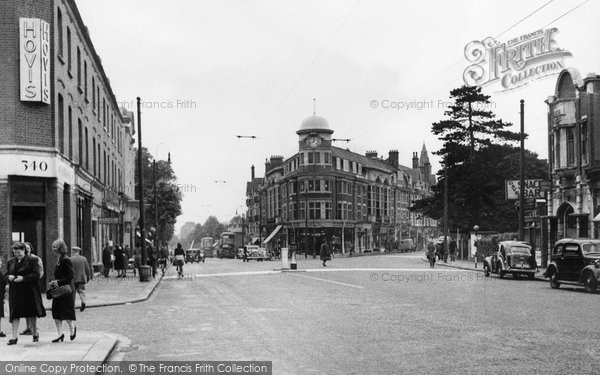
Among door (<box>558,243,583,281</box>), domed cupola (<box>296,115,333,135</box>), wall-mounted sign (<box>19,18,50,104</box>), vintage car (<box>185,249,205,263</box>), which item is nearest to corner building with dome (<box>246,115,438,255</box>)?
domed cupola (<box>296,115,333,135</box>)

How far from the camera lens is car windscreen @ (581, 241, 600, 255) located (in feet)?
78.3

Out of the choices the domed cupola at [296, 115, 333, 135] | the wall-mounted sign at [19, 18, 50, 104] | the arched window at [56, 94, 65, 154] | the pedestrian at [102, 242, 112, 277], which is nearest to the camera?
the wall-mounted sign at [19, 18, 50, 104]

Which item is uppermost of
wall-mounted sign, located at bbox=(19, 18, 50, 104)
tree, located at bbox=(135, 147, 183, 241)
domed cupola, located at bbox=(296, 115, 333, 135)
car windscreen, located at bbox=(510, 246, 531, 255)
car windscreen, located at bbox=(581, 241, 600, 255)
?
domed cupola, located at bbox=(296, 115, 333, 135)

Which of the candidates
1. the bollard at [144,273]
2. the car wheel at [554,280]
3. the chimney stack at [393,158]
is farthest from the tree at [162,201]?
the car wheel at [554,280]

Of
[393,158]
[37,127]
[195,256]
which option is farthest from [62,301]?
[393,158]

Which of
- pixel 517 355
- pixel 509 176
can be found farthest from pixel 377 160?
pixel 517 355

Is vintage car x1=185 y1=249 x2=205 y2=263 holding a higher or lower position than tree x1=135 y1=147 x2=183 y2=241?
lower

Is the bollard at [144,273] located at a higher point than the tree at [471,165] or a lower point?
lower

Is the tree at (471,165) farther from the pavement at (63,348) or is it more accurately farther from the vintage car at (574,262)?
the pavement at (63,348)

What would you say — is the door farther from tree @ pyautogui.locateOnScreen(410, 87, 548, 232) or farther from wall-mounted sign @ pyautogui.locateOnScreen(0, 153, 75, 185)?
tree @ pyautogui.locateOnScreen(410, 87, 548, 232)

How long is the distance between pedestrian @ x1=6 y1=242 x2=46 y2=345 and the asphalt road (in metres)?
1.62

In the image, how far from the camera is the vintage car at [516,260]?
30547 mm

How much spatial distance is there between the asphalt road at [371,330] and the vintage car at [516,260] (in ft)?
26.5

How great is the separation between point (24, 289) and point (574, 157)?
31.7 metres
